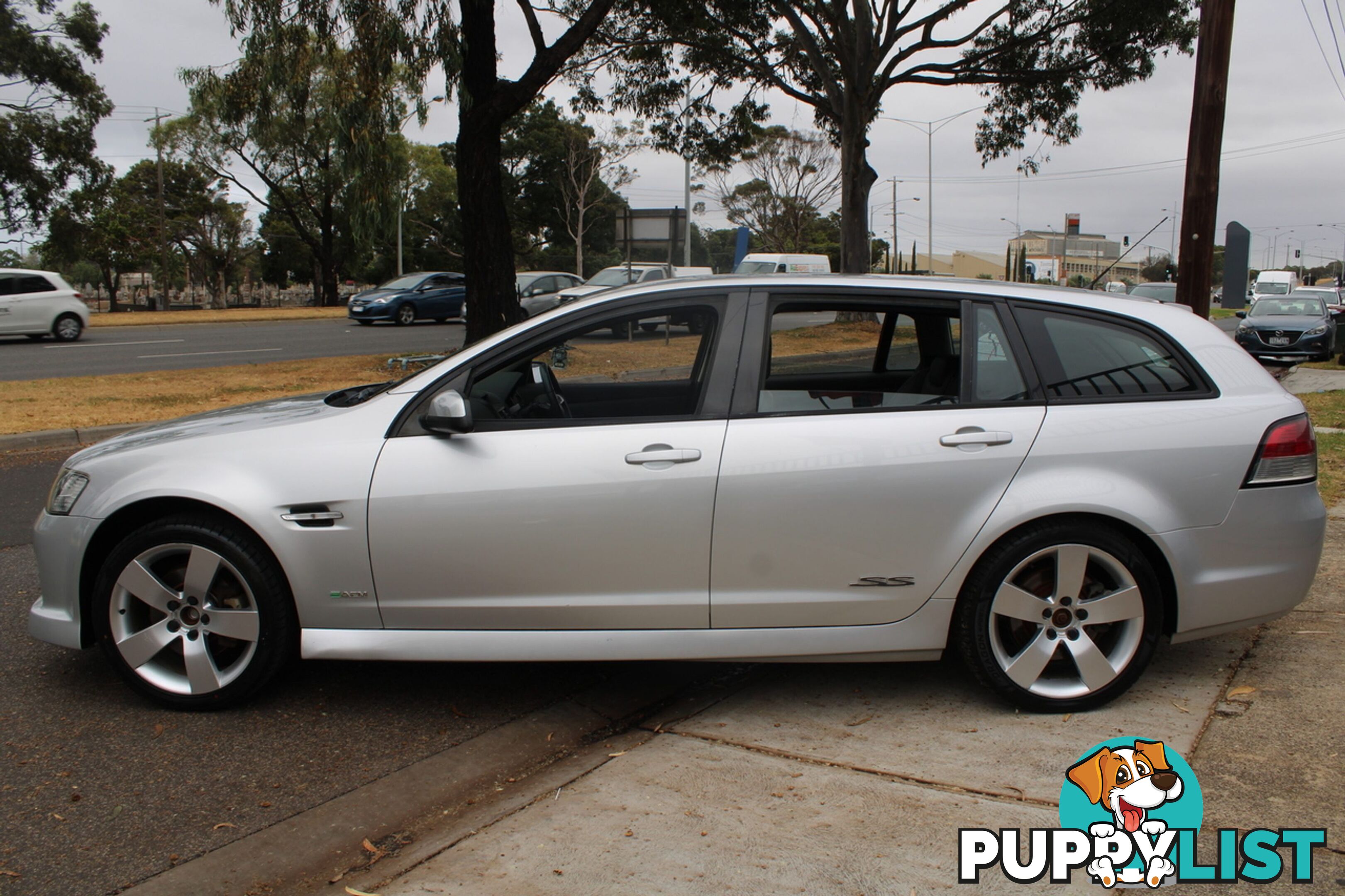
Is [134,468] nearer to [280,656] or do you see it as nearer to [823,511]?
[280,656]

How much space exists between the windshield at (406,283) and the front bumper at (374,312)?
2.36ft

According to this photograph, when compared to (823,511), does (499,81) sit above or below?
above

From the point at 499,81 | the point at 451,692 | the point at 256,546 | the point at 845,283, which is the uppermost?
the point at 499,81

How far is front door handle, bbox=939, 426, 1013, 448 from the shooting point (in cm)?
363

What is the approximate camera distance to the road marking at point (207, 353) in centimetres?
1844

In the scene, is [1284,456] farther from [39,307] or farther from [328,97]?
[39,307]

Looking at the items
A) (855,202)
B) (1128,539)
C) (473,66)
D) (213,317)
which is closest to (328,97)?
(473,66)

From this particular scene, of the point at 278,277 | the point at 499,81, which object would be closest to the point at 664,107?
the point at 499,81

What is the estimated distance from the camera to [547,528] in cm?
360

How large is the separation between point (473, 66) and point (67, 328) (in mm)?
12982

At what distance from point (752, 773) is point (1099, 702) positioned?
4.25 feet

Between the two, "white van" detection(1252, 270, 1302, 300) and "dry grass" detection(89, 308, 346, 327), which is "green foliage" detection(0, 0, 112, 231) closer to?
→ "dry grass" detection(89, 308, 346, 327)

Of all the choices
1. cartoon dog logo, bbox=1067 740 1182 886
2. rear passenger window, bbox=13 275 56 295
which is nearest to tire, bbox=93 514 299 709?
cartoon dog logo, bbox=1067 740 1182 886

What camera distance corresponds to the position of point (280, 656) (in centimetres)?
374
